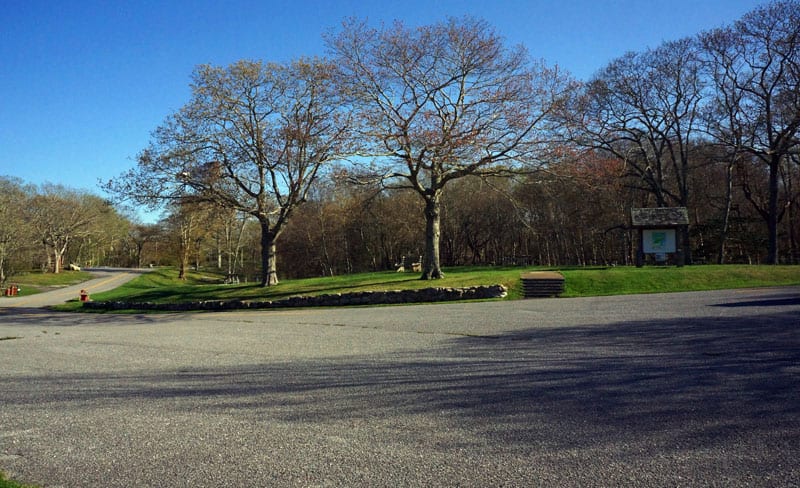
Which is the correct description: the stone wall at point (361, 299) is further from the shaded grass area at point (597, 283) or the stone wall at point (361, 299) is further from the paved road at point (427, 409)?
the paved road at point (427, 409)

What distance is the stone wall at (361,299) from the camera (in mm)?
23516

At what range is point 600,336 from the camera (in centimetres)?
1124

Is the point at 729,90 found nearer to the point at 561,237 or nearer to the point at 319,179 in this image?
the point at 561,237

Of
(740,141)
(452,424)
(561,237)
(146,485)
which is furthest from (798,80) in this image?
(146,485)

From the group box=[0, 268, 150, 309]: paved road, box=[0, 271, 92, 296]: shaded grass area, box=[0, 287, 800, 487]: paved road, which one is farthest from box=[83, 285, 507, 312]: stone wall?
box=[0, 271, 92, 296]: shaded grass area

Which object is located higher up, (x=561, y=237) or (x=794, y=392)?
(x=561, y=237)

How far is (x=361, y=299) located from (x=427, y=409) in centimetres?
1846

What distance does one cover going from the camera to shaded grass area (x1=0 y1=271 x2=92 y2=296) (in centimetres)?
4662

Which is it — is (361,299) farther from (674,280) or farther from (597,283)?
(674,280)

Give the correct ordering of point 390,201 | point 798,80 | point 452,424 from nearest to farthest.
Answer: point 452,424, point 798,80, point 390,201

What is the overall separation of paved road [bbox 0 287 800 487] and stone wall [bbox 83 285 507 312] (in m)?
10.5

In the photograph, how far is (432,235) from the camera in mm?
26781

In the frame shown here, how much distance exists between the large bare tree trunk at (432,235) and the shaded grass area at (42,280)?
113ft

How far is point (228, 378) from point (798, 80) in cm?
3462
